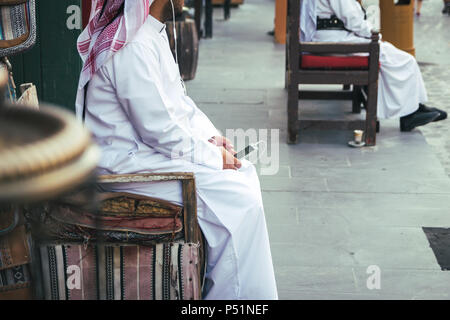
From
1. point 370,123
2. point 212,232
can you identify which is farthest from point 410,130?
point 212,232

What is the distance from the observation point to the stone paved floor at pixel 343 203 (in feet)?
11.6

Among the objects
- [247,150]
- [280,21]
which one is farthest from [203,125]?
[280,21]

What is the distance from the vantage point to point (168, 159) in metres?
2.88

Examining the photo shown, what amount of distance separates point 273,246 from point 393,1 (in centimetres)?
536

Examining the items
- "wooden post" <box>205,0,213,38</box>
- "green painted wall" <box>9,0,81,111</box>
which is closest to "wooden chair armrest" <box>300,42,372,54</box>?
"green painted wall" <box>9,0,81,111</box>

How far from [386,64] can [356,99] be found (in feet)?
2.38

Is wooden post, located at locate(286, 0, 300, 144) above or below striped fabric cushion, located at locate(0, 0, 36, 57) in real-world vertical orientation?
below

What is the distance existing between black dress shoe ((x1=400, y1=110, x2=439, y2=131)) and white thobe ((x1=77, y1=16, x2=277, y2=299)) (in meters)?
3.53

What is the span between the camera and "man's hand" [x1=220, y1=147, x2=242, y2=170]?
3023 millimetres

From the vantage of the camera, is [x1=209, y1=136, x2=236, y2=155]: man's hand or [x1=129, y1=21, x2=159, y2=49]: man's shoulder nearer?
[x1=129, y1=21, x2=159, y2=49]: man's shoulder

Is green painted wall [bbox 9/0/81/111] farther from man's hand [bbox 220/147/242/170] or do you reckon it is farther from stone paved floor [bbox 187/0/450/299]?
man's hand [bbox 220/147/242/170]

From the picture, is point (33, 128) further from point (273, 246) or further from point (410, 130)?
point (410, 130)

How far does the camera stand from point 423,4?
48.0 feet

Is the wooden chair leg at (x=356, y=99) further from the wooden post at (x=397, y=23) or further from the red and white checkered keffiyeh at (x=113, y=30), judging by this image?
the red and white checkered keffiyeh at (x=113, y=30)
